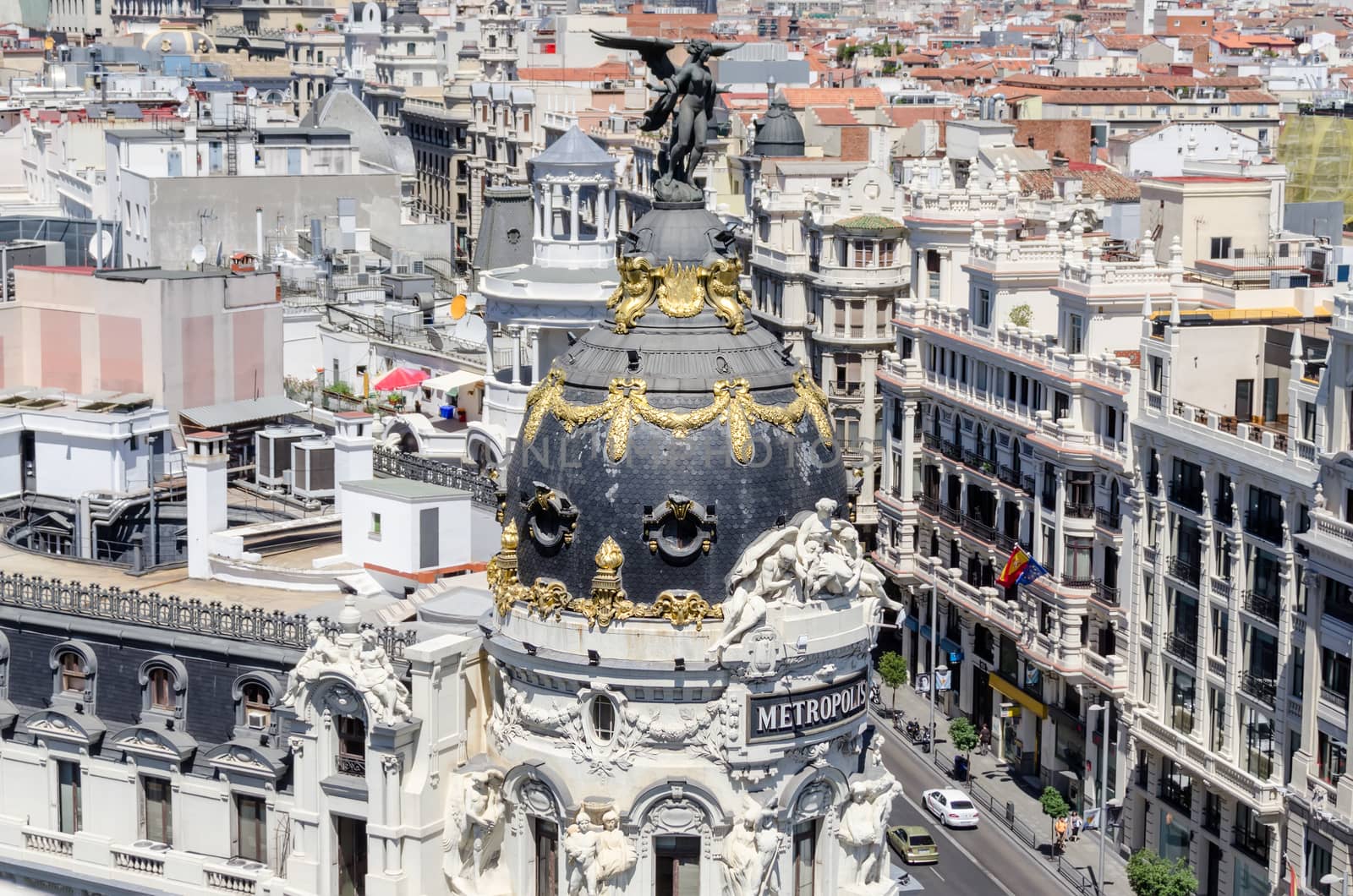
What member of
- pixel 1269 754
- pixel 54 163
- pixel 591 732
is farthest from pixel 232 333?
pixel 54 163

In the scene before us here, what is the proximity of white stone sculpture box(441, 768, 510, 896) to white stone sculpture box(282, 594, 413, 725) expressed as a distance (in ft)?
7.45

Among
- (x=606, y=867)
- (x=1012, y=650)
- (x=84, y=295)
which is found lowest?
(x=1012, y=650)

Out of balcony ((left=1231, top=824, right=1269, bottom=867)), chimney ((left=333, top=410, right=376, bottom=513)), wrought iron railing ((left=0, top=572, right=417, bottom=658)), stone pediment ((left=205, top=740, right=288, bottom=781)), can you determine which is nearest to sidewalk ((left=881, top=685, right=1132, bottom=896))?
balcony ((left=1231, top=824, right=1269, bottom=867))

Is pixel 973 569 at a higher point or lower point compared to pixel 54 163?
lower

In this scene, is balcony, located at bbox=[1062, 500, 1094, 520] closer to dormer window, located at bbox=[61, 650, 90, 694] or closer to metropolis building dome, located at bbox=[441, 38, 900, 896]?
dormer window, located at bbox=[61, 650, 90, 694]

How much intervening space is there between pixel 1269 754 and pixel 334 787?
1867 inches

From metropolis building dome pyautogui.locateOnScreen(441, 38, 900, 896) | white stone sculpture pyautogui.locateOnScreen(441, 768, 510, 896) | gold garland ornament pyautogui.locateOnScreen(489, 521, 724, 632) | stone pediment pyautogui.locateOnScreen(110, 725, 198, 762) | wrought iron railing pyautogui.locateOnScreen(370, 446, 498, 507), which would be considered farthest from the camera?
wrought iron railing pyautogui.locateOnScreen(370, 446, 498, 507)

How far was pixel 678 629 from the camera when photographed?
59.8m

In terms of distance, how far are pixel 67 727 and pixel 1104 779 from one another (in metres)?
50.8

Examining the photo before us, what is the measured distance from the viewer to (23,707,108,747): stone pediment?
241 feet

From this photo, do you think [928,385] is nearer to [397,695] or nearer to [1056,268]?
[1056,268]

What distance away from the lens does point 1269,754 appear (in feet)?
339

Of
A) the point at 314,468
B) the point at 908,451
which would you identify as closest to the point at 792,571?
the point at 314,468

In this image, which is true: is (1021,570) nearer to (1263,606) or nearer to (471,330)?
(1263,606)
